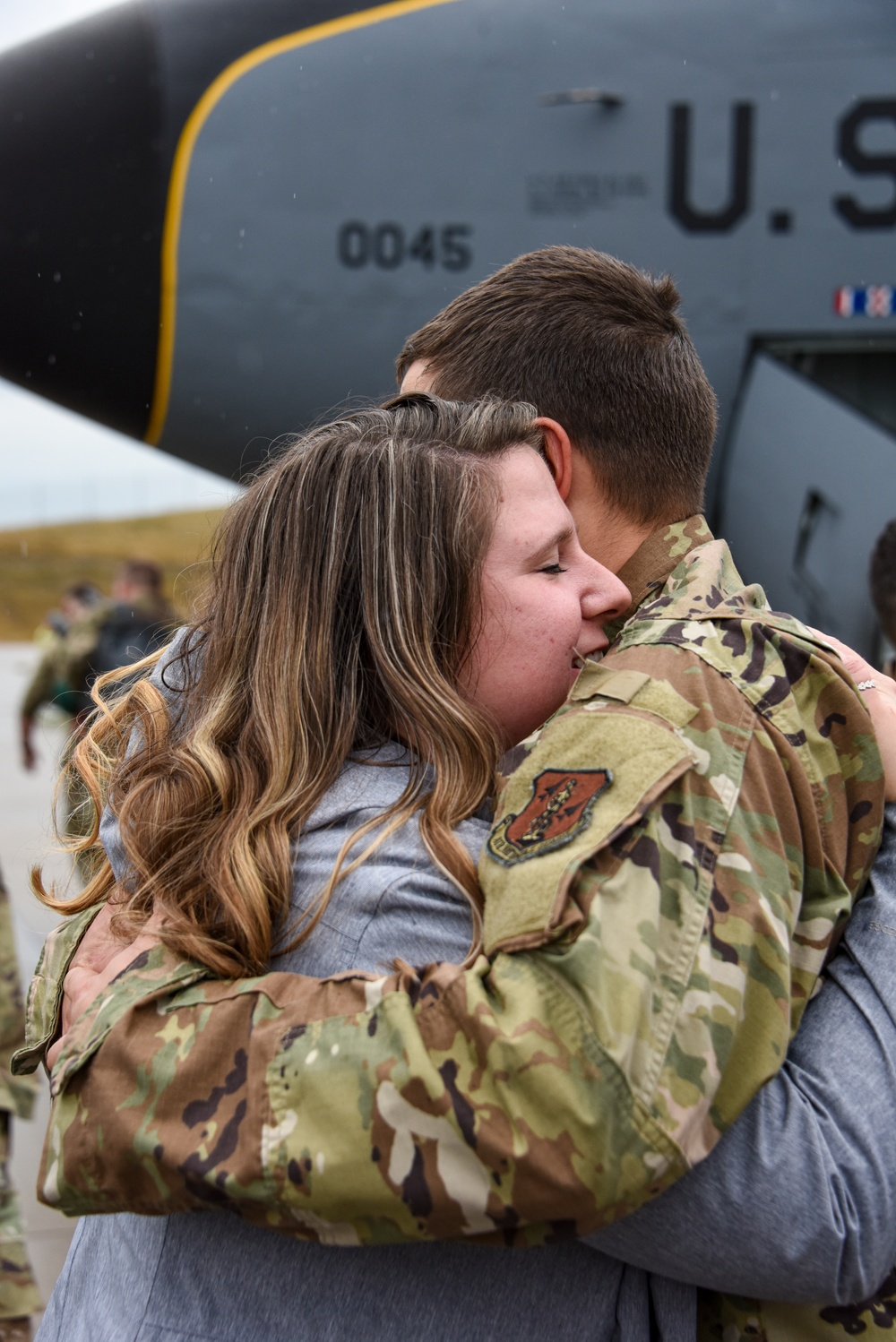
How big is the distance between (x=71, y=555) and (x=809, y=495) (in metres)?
39.1

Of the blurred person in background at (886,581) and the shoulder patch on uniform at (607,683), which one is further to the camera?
the blurred person in background at (886,581)

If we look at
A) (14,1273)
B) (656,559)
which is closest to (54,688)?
(14,1273)

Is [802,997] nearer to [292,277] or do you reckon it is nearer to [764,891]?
[764,891]

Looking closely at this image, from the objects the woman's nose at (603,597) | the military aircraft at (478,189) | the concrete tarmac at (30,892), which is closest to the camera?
the woman's nose at (603,597)

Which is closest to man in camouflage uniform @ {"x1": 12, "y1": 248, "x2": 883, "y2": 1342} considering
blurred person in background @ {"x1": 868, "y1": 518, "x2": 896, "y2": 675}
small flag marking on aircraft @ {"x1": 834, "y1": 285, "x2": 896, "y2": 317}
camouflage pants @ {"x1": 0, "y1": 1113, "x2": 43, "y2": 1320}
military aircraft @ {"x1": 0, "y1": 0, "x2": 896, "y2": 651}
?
blurred person in background @ {"x1": 868, "y1": 518, "x2": 896, "y2": 675}

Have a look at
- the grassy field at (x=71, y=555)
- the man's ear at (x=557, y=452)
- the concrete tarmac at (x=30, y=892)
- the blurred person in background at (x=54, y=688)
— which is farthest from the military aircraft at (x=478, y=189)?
the grassy field at (x=71, y=555)

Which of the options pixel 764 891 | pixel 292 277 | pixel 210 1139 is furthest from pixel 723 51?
pixel 210 1139

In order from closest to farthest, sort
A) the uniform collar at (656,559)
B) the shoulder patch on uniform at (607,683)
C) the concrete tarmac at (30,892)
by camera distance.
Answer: the shoulder patch on uniform at (607,683) → the uniform collar at (656,559) → the concrete tarmac at (30,892)

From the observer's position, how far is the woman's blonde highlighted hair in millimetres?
1311

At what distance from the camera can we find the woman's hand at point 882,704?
131 cm

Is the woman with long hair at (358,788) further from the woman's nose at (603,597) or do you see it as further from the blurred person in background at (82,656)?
the blurred person in background at (82,656)

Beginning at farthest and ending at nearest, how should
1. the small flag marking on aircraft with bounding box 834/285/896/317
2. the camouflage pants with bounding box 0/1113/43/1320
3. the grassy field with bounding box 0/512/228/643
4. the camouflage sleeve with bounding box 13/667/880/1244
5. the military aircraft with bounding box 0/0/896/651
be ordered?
the grassy field with bounding box 0/512/228/643
the small flag marking on aircraft with bounding box 834/285/896/317
the military aircraft with bounding box 0/0/896/651
the camouflage pants with bounding box 0/1113/43/1320
the camouflage sleeve with bounding box 13/667/880/1244

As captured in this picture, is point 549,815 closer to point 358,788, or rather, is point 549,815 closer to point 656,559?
point 358,788

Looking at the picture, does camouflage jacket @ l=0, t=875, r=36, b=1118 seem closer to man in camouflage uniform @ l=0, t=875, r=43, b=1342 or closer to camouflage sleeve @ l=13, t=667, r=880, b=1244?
man in camouflage uniform @ l=0, t=875, r=43, b=1342
